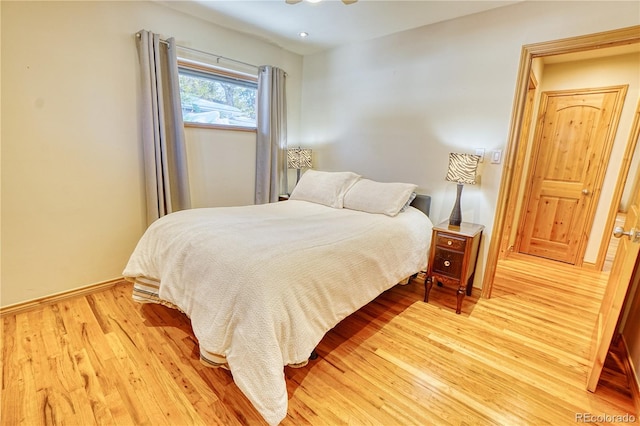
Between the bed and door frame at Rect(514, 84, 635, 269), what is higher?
door frame at Rect(514, 84, 635, 269)

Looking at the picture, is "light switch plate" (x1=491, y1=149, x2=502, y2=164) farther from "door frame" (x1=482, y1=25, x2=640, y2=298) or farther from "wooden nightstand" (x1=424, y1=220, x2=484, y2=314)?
"wooden nightstand" (x1=424, y1=220, x2=484, y2=314)

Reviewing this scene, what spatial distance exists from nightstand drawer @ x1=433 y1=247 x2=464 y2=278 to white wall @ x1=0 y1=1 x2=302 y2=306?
2.62m

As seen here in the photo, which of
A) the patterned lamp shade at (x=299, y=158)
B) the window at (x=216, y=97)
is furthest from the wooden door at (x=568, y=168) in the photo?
the window at (x=216, y=97)

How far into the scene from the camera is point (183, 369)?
5.49 ft

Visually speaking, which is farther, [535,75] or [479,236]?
[535,75]

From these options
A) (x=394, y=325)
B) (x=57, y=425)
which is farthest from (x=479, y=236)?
(x=57, y=425)

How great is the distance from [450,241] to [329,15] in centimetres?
223

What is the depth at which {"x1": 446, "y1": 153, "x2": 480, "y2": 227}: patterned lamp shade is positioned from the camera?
7.76 ft

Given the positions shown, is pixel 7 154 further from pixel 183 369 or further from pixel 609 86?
pixel 609 86

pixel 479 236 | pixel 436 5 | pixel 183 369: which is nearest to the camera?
pixel 183 369

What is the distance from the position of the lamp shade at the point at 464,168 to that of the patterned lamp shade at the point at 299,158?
1.75 metres

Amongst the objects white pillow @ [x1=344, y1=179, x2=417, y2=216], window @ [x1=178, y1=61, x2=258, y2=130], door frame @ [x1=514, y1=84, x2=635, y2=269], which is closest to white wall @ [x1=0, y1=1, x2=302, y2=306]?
window @ [x1=178, y1=61, x2=258, y2=130]

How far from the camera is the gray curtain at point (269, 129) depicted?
3.35 m

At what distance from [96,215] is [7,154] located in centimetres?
67
